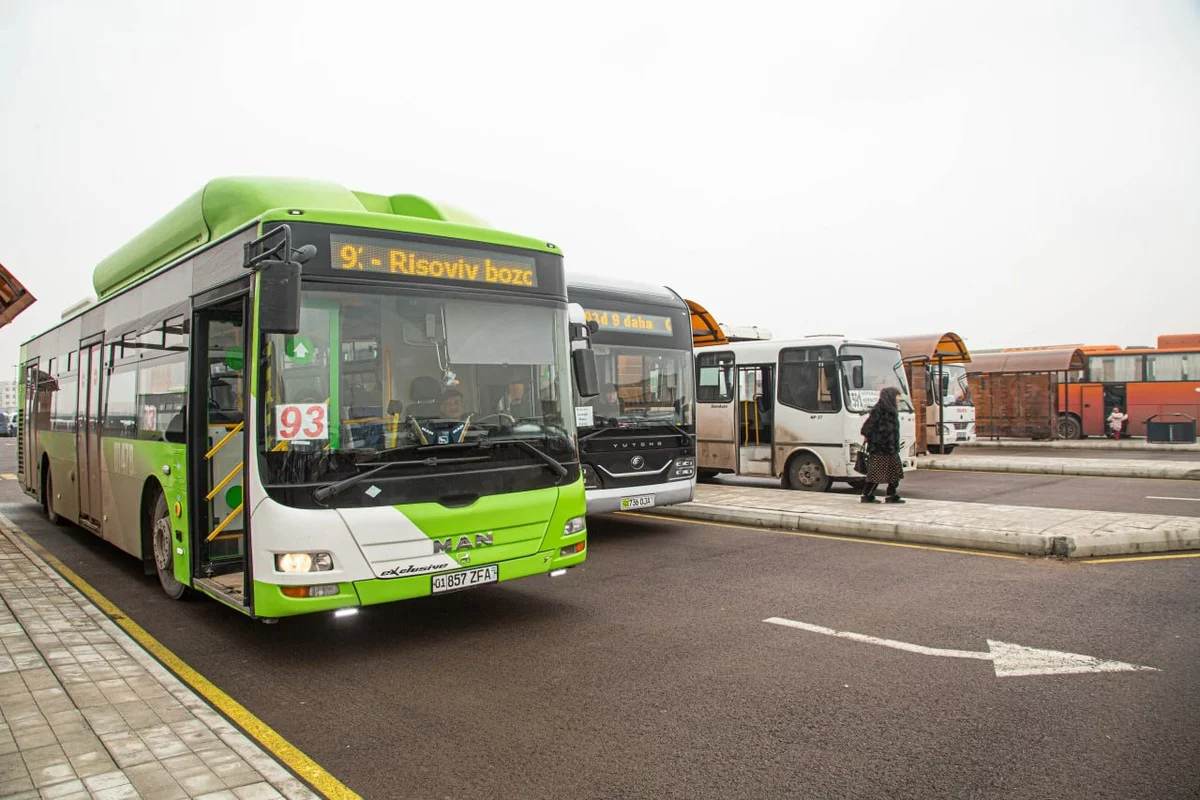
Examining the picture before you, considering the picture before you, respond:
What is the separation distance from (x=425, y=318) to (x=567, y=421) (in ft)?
4.48

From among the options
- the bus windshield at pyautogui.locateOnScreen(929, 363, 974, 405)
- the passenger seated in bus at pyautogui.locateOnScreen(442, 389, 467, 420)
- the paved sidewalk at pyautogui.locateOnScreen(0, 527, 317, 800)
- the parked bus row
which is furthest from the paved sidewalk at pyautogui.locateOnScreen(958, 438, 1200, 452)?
the paved sidewalk at pyautogui.locateOnScreen(0, 527, 317, 800)

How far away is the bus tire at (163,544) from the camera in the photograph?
7227 millimetres

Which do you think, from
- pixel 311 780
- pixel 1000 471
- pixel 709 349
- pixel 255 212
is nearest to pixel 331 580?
pixel 311 780

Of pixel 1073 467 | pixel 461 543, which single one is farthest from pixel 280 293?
pixel 1073 467

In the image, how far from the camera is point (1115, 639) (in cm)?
576

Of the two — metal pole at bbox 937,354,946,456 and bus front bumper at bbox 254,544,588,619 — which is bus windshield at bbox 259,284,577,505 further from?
metal pole at bbox 937,354,946,456

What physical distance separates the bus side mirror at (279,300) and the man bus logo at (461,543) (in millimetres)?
1679

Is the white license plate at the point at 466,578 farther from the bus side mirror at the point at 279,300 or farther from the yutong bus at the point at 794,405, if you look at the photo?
the yutong bus at the point at 794,405

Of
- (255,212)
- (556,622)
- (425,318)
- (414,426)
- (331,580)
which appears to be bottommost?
(556,622)

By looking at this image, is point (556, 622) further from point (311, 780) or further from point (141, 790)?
point (141, 790)

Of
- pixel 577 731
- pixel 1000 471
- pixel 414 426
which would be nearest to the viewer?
pixel 577 731

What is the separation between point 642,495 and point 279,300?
19.8ft

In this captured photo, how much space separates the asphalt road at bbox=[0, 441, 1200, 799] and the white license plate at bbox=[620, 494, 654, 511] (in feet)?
5.59

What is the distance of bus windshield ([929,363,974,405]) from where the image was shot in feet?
76.0
